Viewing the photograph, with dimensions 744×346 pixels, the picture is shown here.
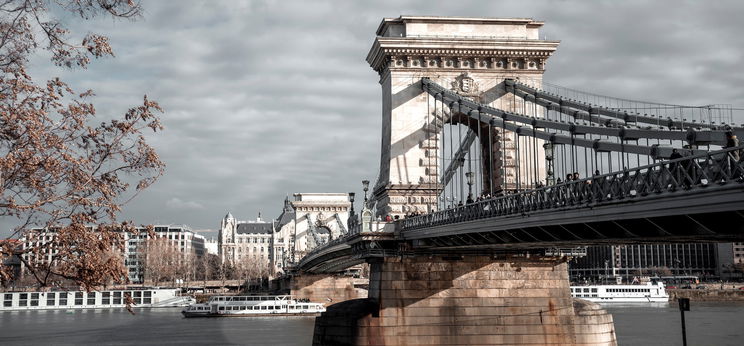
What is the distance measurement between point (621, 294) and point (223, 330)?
77.1 m

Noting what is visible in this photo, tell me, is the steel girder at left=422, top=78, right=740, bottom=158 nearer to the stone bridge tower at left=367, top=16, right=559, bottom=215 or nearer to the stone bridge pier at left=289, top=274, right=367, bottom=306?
the stone bridge tower at left=367, top=16, right=559, bottom=215

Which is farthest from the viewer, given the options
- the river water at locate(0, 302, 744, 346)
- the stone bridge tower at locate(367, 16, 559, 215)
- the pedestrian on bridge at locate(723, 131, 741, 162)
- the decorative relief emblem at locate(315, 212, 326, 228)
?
the decorative relief emblem at locate(315, 212, 326, 228)

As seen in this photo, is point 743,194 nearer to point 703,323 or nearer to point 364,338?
point 364,338

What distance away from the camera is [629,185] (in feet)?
79.5

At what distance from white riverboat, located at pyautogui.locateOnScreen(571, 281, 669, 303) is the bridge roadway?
93.8 m

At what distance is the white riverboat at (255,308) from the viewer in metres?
102

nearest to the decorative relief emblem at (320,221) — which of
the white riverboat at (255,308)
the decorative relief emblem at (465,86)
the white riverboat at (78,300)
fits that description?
the white riverboat at (78,300)

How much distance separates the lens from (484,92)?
192ft

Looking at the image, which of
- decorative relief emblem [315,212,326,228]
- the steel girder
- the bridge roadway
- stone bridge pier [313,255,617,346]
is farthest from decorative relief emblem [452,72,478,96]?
decorative relief emblem [315,212,326,228]

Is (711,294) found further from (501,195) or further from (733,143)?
(733,143)

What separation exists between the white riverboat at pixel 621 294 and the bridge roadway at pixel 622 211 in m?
93.8

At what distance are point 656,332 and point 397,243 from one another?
3313 cm

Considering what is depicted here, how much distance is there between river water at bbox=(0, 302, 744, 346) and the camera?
65.2 meters

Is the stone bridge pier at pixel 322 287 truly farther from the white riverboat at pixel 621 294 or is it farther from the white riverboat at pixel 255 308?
the white riverboat at pixel 621 294
